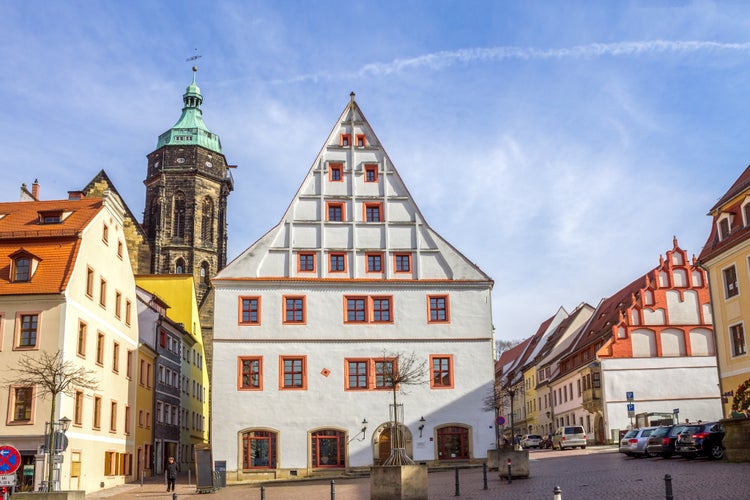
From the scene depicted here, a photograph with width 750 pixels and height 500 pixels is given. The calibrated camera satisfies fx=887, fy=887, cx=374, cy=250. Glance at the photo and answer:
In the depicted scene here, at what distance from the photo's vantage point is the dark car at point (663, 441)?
3419 cm

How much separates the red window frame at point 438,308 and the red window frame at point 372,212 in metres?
4.92

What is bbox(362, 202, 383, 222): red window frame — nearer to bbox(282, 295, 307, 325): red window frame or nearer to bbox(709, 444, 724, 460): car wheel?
bbox(282, 295, 307, 325): red window frame

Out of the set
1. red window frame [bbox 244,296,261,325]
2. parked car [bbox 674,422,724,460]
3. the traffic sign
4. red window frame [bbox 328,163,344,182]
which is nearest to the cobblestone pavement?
parked car [bbox 674,422,724,460]

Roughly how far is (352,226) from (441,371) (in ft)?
27.6

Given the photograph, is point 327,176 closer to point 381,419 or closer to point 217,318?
point 217,318

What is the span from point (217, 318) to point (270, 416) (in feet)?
17.2

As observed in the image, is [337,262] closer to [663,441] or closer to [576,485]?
[663,441]

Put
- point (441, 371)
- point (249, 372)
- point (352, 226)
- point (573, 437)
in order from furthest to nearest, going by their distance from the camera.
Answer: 1. point (573, 437)
2. point (352, 226)
3. point (441, 371)
4. point (249, 372)

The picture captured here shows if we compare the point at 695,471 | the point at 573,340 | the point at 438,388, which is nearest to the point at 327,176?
the point at 438,388

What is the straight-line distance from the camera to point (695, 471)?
25.8 metres

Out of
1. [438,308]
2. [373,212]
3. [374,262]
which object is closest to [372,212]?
[373,212]

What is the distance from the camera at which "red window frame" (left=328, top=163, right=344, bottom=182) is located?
45.4 metres

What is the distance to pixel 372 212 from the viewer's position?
4516 centimetres

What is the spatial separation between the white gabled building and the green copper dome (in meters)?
51.1
